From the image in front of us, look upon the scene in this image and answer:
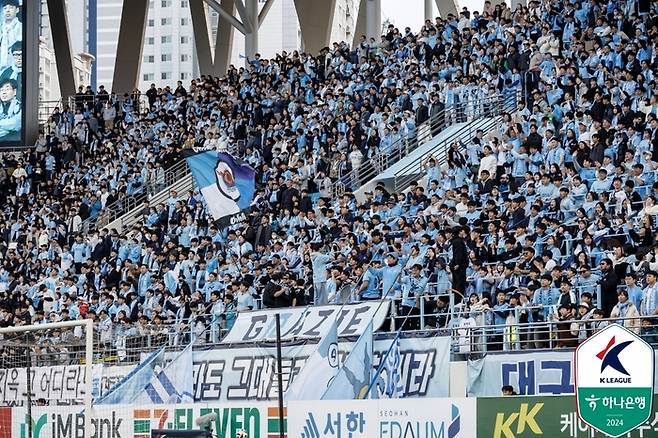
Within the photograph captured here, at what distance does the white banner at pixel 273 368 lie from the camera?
19.0 m

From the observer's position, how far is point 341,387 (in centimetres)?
1839

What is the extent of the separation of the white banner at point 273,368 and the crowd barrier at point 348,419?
96.3 inches

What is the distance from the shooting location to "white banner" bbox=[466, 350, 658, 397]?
57.2ft

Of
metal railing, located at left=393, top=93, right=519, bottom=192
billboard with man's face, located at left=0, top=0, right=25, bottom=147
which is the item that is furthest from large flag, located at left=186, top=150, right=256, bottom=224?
billboard with man's face, located at left=0, top=0, right=25, bottom=147

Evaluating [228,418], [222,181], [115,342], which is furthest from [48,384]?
[222,181]

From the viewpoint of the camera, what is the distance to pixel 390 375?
19.3 m

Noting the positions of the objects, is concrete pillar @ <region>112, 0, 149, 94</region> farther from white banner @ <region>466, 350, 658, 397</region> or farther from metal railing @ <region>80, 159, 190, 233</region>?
white banner @ <region>466, 350, 658, 397</region>

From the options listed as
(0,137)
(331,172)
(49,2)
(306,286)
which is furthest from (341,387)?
(49,2)

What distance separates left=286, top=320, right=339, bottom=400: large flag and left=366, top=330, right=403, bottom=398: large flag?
0.66 metres

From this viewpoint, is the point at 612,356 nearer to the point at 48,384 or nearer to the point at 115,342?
the point at 48,384

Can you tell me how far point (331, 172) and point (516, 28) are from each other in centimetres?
549

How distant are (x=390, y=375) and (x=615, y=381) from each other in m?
10.8

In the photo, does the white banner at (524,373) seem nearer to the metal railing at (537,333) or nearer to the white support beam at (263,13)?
the metal railing at (537,333)

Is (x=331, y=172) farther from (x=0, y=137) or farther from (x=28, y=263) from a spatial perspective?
(x=0, y=137)
